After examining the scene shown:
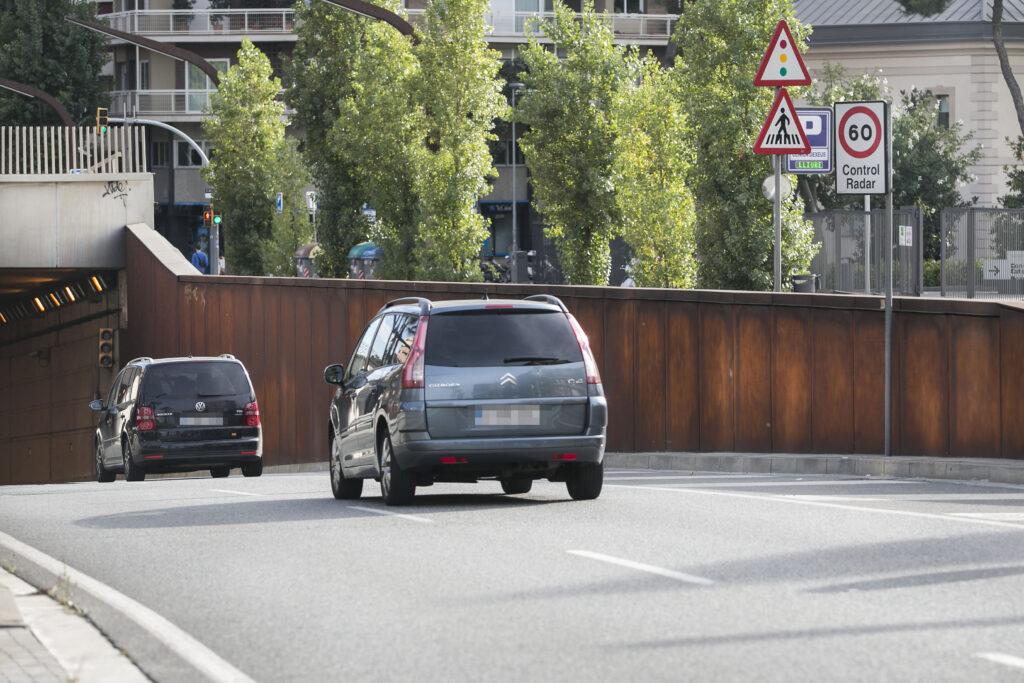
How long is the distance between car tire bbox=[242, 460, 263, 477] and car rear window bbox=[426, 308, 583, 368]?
34.8ft

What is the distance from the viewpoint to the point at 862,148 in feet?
58.5

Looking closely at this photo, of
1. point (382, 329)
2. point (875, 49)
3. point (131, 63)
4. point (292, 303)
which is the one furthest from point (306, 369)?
point (131, 63)

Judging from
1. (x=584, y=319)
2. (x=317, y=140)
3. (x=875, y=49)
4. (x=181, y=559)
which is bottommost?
(x=181, y=559)

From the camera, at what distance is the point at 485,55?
4156cm

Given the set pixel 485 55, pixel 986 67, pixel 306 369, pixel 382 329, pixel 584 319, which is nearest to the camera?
pixel 382 329

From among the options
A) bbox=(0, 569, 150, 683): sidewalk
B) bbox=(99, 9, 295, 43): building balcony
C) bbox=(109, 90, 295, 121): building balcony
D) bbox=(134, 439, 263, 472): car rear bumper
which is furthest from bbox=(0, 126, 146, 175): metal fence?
bbox=(109, 90, 295, 121): building balcony

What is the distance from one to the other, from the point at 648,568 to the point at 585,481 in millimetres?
4474

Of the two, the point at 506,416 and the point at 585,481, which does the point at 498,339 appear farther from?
the point at 585,481

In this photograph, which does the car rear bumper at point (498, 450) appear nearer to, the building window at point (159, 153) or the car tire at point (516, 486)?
the car tire at point (516, 486)

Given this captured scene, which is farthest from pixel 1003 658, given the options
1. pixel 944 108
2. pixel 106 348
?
pixel 944 108

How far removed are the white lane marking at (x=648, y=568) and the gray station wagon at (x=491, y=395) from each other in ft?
9.59

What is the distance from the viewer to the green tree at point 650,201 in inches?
1438

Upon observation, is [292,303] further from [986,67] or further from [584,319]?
[986,67]

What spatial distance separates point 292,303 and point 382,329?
45.9 feet
